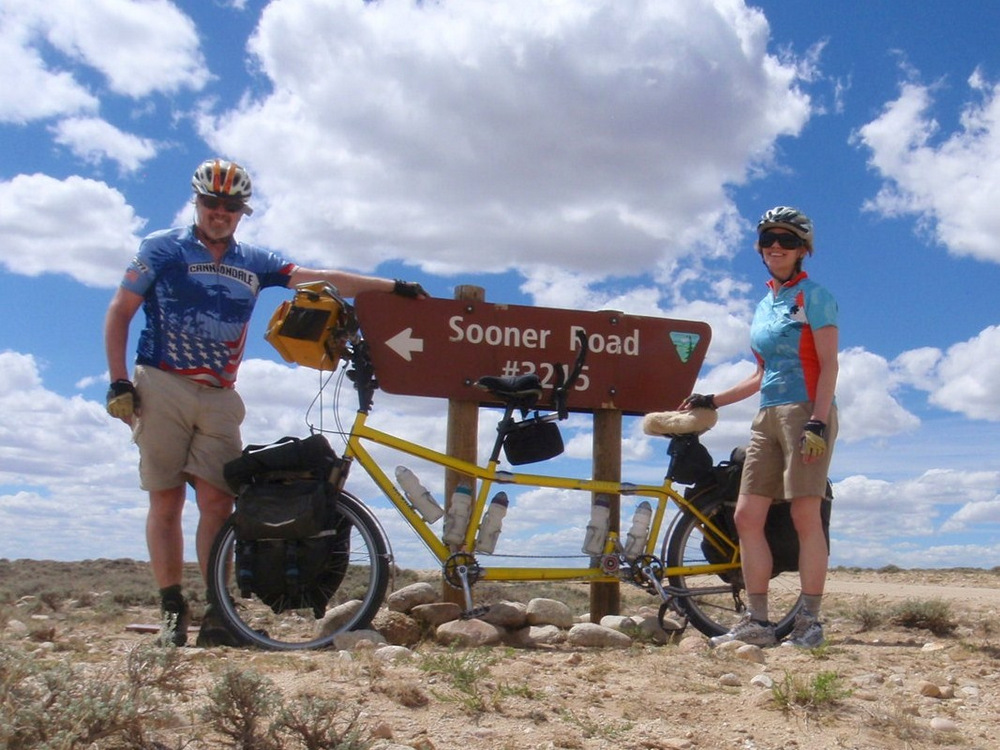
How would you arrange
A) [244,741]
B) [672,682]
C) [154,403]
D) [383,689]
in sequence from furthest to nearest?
1. [154,403]
2. [672,682]
3. [383,689]
4. [244,741]

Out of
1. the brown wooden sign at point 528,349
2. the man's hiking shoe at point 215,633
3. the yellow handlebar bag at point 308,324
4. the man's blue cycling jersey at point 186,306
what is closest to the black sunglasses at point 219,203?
the man's blue cycling jersey at point 186,306

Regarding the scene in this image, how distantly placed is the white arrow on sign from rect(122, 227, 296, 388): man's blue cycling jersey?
3.65 feet

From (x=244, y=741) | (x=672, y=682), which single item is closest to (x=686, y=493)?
(x=672, y=682)

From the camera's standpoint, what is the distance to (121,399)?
5.26 m

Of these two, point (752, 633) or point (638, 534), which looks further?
point (638, 534)

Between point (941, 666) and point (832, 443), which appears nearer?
point (941, 666)

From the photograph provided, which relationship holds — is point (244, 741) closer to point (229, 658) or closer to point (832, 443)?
point (229, 658)

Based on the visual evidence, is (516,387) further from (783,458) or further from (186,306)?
(186,306)

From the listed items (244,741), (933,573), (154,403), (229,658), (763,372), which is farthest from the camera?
(933,573)

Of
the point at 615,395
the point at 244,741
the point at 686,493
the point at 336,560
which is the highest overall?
the point at 615,395

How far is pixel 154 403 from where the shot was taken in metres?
5.42

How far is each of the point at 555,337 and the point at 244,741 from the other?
4.07 metres

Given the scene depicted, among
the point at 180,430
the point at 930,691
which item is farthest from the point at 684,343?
the point at 180,430

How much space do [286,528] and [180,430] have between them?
33.1 inches
